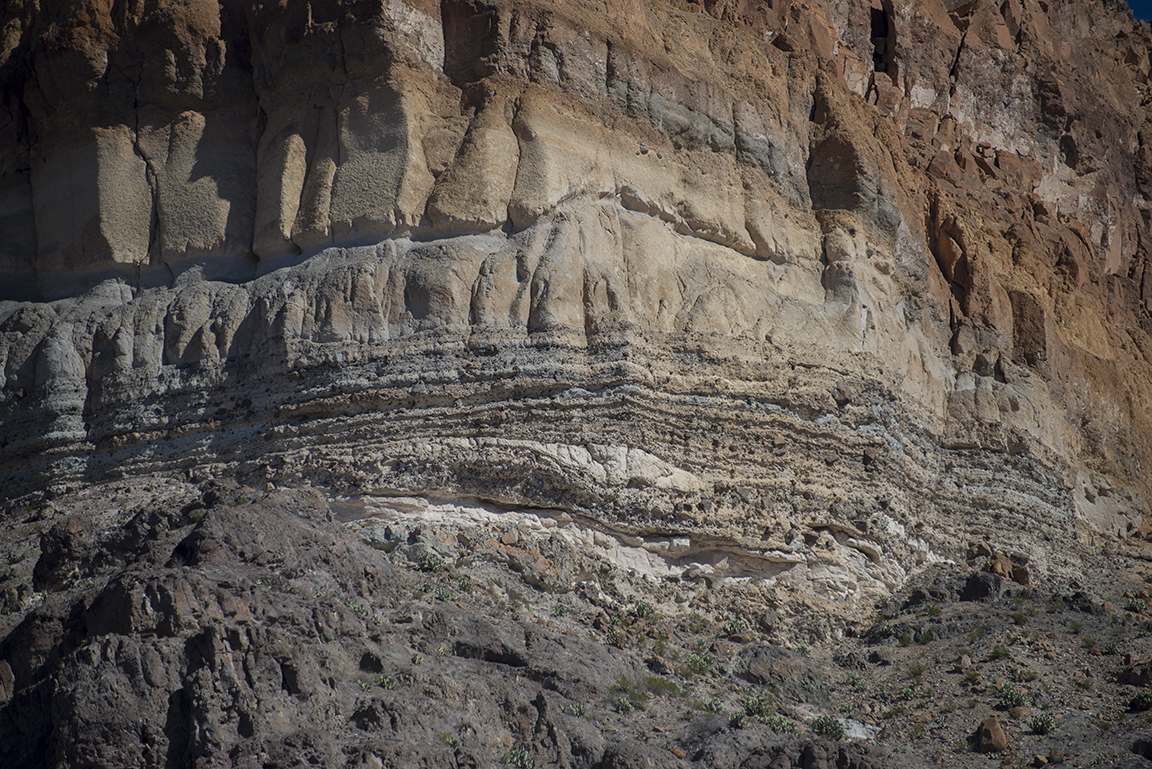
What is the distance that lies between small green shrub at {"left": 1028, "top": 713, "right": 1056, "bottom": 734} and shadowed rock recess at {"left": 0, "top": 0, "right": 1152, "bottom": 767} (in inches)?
142

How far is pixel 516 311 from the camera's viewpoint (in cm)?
1720

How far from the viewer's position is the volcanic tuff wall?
16766 millimetres

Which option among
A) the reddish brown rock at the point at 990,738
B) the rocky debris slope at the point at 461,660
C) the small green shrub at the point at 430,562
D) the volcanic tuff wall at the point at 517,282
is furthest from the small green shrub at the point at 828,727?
the small green shrub at the point at 430,562

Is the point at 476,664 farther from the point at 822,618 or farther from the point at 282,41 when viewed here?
the point at 282,41

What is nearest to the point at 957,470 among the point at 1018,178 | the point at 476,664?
the point at 1018,178

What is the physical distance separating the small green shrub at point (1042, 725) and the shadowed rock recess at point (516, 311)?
3596mm

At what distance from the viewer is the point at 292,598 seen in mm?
11672

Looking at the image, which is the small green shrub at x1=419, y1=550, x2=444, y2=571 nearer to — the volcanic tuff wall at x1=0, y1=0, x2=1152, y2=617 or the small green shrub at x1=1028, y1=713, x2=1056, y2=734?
the volcanic tuff wall at x1=0, y1=0, x2=1152, y2=617

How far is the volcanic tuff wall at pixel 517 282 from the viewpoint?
1677 centimetres

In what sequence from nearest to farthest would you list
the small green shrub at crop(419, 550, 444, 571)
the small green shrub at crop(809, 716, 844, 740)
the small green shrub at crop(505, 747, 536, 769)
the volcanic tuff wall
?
1. the small green shrub at crop(505, 747, 536, 769)
2. the small green shrub at crop(809, 716, 844, 740)
3. the small green shrub at crop(419, 550, 444, 571)
4. the volcanic tuff wall

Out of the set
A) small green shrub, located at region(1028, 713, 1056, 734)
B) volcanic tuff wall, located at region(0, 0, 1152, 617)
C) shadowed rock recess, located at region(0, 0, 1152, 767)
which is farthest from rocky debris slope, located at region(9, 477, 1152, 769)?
volcanic tuff wall, located at region(0, 0, 1152, 617)

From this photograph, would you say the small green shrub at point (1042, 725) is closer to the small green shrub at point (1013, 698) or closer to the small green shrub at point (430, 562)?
the small green shrub at point (1013, 698)

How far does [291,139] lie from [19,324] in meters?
5.27

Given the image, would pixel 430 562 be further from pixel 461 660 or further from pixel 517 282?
pixel 517 282
